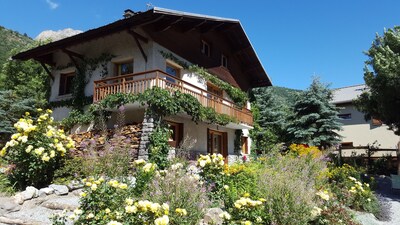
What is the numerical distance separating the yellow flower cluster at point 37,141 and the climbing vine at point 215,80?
6.52 m

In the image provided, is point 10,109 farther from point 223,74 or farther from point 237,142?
point 237,142

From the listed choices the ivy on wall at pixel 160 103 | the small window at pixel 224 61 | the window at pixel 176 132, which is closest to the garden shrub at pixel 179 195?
the ivy on wall at pixel 160 103

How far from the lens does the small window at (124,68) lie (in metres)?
13.9

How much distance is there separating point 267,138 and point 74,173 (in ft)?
52.4

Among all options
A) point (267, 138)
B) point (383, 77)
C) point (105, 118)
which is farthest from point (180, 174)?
point (267, 138)

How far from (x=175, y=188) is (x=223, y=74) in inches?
586

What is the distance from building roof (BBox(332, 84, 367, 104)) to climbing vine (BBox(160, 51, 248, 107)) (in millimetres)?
11714

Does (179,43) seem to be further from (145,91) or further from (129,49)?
(145,91)

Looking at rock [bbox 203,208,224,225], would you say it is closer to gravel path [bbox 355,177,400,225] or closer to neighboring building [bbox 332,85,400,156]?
gravel path [bbox 355,177,400,225]

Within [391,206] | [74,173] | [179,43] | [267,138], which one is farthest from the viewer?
[267,138]

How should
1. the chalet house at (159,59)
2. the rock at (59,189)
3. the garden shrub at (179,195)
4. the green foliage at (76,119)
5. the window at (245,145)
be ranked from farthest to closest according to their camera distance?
the window at (245,145) < the green foliage at (76,119) < the chalet house at (159,59) < the rock at (59,189) < the garden shrub at (179,195)

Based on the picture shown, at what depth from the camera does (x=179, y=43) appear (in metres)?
15.1

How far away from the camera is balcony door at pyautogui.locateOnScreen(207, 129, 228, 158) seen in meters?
16.3

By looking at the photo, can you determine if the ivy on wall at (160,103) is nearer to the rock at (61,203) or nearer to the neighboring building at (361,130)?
the rock at (61,203)
